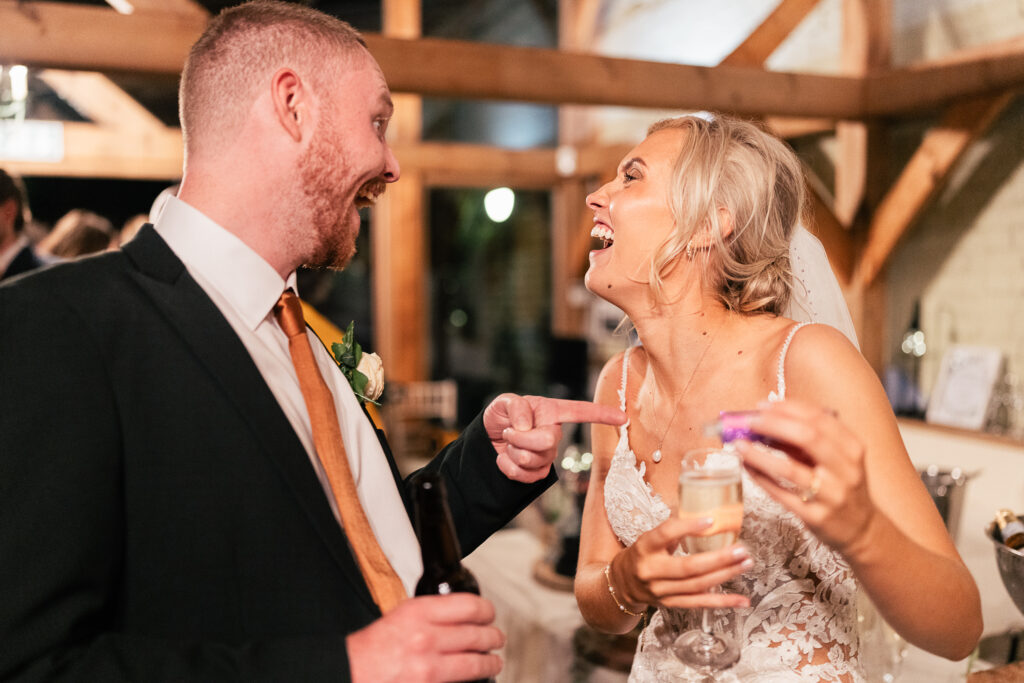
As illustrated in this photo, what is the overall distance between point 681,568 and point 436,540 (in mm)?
332

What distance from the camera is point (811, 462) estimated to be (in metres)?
1.01

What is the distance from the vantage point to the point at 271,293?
1189mm

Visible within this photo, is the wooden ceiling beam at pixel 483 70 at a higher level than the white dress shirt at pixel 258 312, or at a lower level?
higher

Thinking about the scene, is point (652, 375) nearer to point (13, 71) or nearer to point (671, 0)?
point (13, 71)

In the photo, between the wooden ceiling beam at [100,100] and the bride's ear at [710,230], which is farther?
the wooden ceiling beam at [100,100]

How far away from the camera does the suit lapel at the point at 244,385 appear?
1.02m

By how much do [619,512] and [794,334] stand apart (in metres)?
0.53

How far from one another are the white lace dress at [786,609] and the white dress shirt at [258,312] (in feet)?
2.36

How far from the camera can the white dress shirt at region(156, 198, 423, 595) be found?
1145 mm

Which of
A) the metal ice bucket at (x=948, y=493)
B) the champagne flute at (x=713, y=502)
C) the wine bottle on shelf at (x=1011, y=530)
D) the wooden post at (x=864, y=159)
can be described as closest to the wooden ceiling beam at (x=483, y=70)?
the wooden post at (x=864, y=159)

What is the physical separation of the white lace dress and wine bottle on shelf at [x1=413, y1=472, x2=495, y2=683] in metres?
0.79

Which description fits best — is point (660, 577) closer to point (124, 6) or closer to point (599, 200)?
point (599, 200)

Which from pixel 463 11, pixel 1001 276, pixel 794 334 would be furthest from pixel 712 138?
pixel 463 11

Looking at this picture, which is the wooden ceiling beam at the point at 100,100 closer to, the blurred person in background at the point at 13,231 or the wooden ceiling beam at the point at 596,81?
the wooden ceiling beam at the point at 596,81
